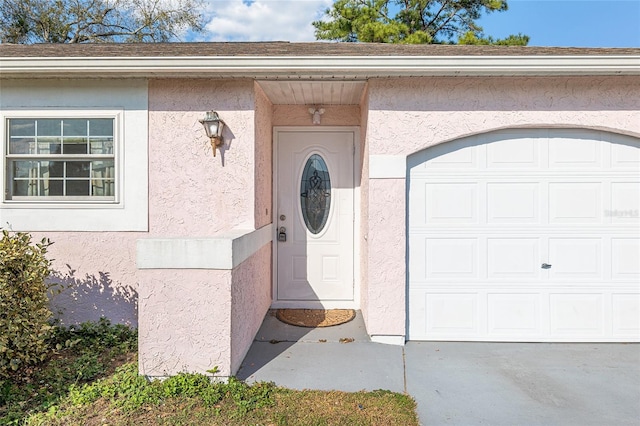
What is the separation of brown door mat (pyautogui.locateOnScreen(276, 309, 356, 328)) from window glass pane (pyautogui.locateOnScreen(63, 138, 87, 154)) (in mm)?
3343

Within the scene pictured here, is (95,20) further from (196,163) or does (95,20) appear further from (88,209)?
(196,163)

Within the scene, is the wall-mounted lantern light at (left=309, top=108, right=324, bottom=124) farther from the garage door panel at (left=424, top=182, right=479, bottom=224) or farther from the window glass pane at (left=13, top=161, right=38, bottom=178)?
the window glass pane at (left=13, top=161, right=38, bottom=178)

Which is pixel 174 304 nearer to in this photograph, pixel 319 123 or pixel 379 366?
pixel 379 366

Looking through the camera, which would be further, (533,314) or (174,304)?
(533,314)

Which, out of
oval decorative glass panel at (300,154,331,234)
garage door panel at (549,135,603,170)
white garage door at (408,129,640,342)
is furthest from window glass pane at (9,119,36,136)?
garage door panel at (549,135,603,170)

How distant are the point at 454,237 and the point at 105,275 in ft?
14.2

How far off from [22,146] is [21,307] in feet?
7.29

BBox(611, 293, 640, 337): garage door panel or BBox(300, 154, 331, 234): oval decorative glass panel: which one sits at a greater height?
BBox(300, 154, 331, 234): oval decorative glass panel

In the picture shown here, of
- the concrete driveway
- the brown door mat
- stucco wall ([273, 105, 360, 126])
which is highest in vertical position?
stucco wall ([273, 105, 360, 126])

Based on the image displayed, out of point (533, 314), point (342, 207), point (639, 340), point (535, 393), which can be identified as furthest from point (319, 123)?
point (639, 340)

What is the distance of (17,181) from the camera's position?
468 cm

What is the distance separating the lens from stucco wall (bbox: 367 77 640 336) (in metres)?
4.38

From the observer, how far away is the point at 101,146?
4.66m

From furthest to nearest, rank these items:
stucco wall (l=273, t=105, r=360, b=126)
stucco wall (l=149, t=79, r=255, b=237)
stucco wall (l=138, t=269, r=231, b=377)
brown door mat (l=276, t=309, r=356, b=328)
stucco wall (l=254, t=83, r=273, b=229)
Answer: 1. stucco wall (l=273, t=105, r=360, b=126)
2. brown door mat (l=276, t=309, r=356, b=328)
3. stucco wall (l=254, t=83, r=273, b=229)
4. stucco wall (l=149, t=79, r=255, b=237)
5. stucco wall (l=138, t=269, r=231, b=377)
